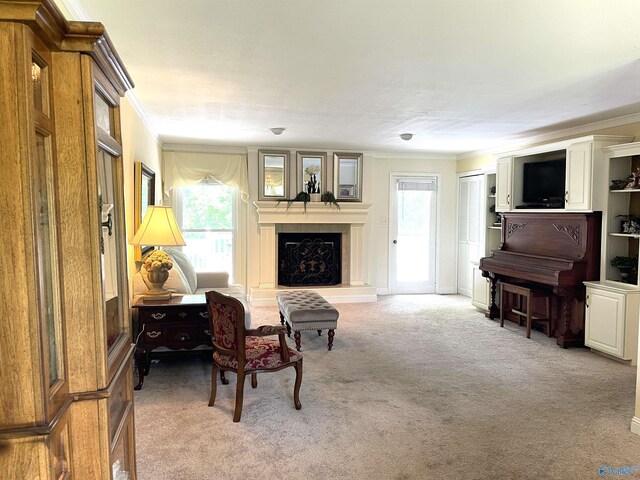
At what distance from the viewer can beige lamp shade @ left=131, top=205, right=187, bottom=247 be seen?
3695 millimetres

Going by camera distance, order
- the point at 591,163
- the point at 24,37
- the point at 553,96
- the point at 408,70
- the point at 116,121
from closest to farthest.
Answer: the point at 24,37
the point at 116,121
the point at 408,70
the point at 553,96
the point at 591,163

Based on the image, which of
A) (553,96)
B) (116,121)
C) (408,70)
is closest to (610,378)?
(553,96)

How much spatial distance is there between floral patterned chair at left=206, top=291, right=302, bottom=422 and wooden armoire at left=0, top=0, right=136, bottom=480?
130cm

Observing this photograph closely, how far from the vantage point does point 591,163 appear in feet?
14.8

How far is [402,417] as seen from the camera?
301 cm

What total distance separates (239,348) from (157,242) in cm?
129

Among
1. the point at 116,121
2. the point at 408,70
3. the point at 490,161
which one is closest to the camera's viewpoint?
the point at 116,121

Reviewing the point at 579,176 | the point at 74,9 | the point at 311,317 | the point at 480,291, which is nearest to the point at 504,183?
the point at 579,176

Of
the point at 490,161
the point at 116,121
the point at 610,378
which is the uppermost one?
the point at 490,161

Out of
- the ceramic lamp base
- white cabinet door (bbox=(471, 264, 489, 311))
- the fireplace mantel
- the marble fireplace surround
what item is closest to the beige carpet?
the ceramic lamp base

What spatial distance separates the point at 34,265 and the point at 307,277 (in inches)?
237

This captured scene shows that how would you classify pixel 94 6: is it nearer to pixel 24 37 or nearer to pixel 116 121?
pixel 116 121

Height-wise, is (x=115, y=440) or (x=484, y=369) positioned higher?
(x=115, y=440)

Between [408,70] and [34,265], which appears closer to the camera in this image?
[34,265]
